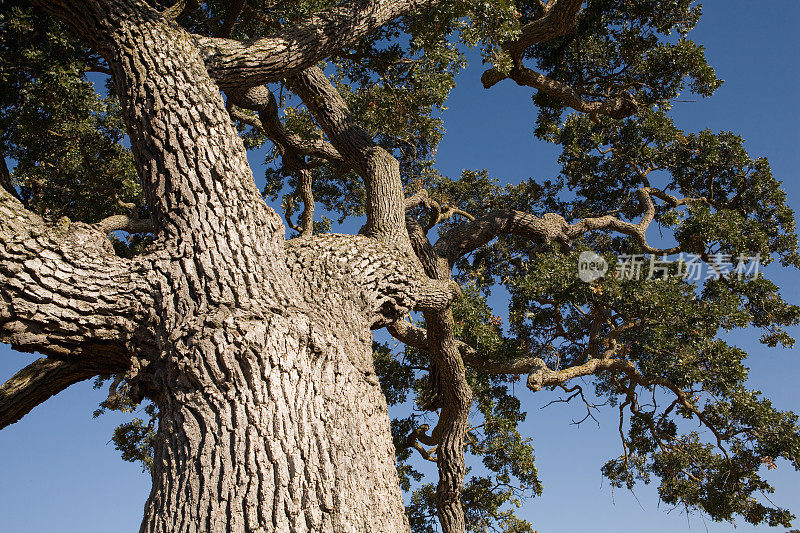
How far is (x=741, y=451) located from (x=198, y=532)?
334 inches

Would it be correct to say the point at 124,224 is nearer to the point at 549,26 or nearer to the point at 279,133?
the point at 279,133

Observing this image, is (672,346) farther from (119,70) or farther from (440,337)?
(119,70)

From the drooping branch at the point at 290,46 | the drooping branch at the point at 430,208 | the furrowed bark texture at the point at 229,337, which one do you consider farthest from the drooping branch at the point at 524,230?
the furrowed bark texture at the point at 229,337

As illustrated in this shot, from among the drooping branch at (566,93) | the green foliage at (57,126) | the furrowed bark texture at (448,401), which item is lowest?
the furrowed bark texture at (448,401)

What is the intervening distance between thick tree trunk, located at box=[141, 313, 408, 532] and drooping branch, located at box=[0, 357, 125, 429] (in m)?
1.31

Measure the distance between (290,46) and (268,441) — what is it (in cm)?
330

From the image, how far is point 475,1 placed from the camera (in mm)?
6043

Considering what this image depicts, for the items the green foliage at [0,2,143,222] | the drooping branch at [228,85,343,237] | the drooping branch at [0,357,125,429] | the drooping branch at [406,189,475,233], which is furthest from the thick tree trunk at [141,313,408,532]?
the drooping branch at [406,189,475,233]

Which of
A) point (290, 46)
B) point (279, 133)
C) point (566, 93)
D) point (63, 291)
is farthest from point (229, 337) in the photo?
point (566, 93)

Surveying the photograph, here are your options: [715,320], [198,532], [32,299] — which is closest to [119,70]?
[32,299]

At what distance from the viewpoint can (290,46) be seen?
4.78 m

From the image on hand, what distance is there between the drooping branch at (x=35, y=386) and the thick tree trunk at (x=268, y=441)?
1.31m

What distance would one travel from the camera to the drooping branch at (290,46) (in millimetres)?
4453

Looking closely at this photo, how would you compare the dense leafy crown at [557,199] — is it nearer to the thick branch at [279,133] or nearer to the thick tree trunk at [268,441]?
the thick branch at [279,133]
